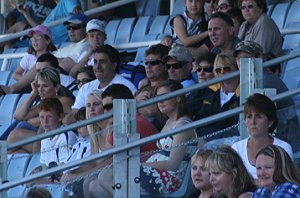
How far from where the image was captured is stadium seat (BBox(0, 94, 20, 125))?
12.7m

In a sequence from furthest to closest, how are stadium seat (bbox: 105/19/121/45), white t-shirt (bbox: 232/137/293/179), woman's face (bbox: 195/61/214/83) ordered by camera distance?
stadium seat (bbox: 105/19/121/45), woman's face (bbox: 195/61/214/83), white t-shirt (bbox: 232/137/293/179)

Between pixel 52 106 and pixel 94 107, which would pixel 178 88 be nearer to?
pixel 94 107

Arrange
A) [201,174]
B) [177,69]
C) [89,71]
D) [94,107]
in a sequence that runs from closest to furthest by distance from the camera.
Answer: [201,174]
[94,107]
[177,69]
[89,71]

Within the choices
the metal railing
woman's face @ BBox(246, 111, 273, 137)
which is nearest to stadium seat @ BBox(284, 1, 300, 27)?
the metal railing

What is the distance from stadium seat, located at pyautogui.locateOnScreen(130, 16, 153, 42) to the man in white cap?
70 cm

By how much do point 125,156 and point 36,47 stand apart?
5154 mm

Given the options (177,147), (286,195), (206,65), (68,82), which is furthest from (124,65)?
(286,195)

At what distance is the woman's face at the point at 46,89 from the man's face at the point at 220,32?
5.00 ft

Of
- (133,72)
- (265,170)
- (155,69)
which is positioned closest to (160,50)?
(155,69)

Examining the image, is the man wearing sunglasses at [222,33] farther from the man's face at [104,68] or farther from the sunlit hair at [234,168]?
the sunlit hair at [234,168]

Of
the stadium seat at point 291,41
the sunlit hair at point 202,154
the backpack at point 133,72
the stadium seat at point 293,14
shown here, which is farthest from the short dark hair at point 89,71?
the sunlit hair at point 202,154

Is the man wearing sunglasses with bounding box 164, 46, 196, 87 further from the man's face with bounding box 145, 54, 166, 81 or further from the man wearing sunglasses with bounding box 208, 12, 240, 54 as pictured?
the man wearing sunglasses with bounding box 208, 12, 240, 54

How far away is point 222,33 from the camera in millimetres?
11086

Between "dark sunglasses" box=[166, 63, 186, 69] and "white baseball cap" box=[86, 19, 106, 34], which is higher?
"white baseball cap" box=[86, 19, 106, 34]
